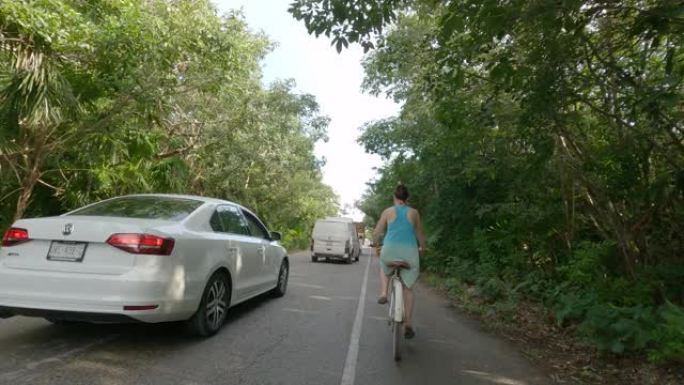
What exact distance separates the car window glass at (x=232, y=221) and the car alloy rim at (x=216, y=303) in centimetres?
79

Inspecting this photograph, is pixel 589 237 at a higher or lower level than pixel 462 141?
lower

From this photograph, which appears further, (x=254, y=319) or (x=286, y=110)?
(x=286, y=110)

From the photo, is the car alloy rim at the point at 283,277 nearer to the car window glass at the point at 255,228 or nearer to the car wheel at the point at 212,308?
the car window glass at the point at 255,228

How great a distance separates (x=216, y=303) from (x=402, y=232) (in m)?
2.38

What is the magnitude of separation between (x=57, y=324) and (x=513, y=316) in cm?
665

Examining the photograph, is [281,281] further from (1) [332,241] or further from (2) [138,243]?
(1) [332,241]

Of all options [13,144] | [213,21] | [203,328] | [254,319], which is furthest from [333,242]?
[203,328]

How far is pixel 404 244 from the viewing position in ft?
19.3

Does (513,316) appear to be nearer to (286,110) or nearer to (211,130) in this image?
(211,130)

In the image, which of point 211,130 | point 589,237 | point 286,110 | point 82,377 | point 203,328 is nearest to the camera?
point 82,377

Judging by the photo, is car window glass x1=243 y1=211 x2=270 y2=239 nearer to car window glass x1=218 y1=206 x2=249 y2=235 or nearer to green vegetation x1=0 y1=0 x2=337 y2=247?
car window glass x1=218 y1=206 x2=249 y2=235

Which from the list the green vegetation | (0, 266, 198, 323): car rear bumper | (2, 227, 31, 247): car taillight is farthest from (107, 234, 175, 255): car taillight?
the green vegetation

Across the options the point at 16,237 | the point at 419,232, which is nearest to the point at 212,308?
the point at 16,237

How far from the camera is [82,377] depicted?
4.15 meters
